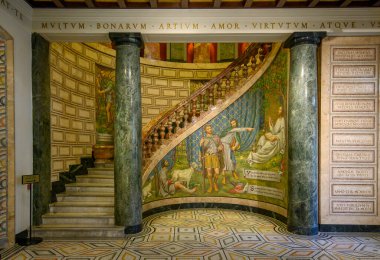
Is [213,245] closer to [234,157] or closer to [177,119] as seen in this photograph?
[234,157]

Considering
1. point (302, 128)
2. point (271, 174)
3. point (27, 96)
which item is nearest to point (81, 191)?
point (27, 96)

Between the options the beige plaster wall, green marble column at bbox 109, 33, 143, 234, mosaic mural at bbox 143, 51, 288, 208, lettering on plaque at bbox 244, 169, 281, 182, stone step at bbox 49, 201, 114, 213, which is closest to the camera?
green marble column at bbox 109, 33, 143, 234

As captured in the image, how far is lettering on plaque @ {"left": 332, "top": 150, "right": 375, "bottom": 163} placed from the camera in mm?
5570

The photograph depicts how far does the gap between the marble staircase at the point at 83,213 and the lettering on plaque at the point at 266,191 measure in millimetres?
3518

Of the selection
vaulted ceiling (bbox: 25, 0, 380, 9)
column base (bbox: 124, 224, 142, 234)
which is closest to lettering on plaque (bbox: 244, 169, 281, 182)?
column base (bbox: 124, 224, 142, 234)

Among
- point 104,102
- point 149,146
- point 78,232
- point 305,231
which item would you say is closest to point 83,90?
point 104,102

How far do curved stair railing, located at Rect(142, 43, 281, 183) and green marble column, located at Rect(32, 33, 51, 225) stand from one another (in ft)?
7.37

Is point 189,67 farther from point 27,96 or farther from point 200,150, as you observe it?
point 27,96

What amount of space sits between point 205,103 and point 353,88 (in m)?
3.46

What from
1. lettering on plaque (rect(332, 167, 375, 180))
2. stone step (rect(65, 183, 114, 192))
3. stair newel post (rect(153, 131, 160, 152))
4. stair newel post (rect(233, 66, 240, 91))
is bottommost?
stone step (rect(65, 183, 114, 192))

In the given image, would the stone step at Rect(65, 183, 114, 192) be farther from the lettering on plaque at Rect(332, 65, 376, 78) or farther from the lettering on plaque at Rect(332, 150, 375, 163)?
the lettering on plaque at Rect(332, 65, 376, 78)

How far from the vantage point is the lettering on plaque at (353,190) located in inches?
219

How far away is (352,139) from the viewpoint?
557 cm

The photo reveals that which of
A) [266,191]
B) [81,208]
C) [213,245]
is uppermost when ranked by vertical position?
[266,191]
